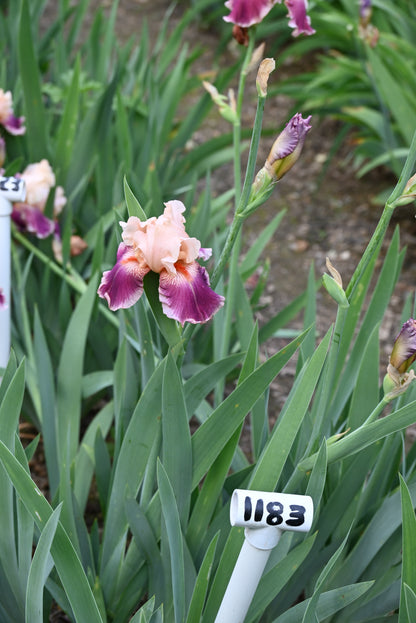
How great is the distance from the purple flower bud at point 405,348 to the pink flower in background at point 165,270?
0.18m

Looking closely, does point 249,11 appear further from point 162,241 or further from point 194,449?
point 194,449

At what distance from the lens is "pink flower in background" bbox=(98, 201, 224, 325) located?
2.30 feet

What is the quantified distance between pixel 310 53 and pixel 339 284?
8.75 ft

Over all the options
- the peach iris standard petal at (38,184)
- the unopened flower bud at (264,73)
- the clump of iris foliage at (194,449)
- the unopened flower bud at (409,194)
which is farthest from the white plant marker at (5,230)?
the unopened flower bud at (409,194)

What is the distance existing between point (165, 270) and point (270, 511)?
251 millimetres

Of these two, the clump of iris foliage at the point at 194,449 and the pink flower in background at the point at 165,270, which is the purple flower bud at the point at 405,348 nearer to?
the clump of iris foliage at the point at 194,449

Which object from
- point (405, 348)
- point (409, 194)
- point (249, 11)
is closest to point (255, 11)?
point (249, 11)

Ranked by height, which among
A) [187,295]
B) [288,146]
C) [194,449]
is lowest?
[194,449]

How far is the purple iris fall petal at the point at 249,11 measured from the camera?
3.20 ft

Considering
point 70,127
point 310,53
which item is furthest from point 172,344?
point 310,53

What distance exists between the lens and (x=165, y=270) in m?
0.72

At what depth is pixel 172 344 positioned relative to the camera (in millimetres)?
789

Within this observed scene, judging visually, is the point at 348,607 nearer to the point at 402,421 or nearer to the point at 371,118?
the point at 402,421

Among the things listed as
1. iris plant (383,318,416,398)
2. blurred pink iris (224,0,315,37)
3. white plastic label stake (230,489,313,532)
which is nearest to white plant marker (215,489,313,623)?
white plastic label stake (230,489,313,532)
